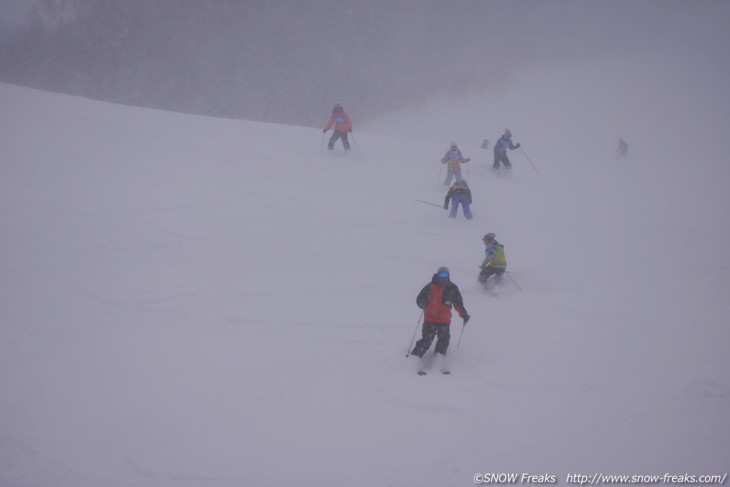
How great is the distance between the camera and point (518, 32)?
5616 cm

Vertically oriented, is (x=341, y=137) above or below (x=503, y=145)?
below

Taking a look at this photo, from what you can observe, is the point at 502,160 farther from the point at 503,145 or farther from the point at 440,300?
the point at 440,300

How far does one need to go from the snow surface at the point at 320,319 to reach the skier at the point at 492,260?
451 mm

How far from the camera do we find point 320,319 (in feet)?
22.6

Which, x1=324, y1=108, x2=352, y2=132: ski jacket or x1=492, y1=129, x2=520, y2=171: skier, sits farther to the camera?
x1=492, y1=129, x2=520, y2=171: skier

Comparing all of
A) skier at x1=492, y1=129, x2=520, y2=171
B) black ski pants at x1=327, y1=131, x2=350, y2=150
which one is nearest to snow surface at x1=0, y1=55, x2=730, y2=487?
black ski pants at x1=327, y1=131, x2=350, y2=150

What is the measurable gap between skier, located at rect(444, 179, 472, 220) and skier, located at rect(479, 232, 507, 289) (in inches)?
124

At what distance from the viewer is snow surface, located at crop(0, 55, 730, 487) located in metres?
4.36

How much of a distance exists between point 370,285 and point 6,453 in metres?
5.39

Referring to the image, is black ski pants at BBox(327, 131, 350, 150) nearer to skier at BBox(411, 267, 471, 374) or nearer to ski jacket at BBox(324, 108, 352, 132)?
ski jacket at BBox(324, 108, 352, 132)

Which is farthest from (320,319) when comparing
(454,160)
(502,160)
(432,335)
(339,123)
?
(502,160)

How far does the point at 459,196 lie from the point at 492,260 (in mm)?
3415

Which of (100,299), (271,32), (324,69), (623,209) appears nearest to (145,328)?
(100,299)

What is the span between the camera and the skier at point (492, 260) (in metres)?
7.42
